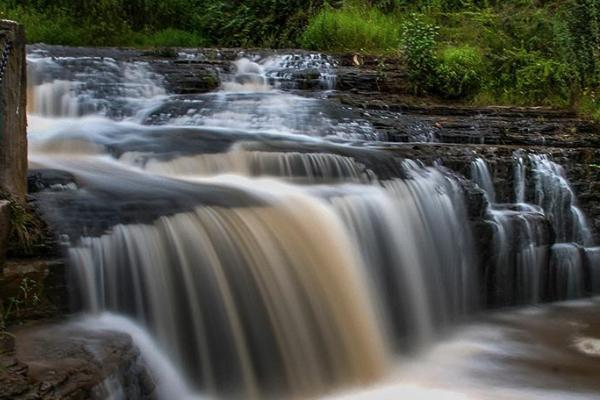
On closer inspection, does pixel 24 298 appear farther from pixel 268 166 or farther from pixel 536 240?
pixel 536 240

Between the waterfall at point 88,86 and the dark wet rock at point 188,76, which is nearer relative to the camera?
the waterfall at point 88,86

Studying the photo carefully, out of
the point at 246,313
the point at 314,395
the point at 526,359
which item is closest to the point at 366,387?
the point at 314,395

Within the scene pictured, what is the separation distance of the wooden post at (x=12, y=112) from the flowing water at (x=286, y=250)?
0.29m

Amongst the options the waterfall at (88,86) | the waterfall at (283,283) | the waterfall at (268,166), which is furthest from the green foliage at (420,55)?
the waterfall at (283,283)

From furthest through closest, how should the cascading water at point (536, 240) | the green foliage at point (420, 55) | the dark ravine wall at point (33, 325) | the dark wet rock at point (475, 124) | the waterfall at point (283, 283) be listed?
1. the green foliage at point (420, 55)
2. the dark wet rock at point (475, 124)
3. the cascading water at point (536, 240)
4. the waterfall at point (283, 283)
5. the dark ravine wall at point (33, 325)

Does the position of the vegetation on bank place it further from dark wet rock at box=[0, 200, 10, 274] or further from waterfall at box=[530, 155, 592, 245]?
dark wet rock at box=[0, 200, 10, 274]

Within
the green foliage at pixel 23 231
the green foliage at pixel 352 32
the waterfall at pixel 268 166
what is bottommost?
the green foliage at pixel 23 231

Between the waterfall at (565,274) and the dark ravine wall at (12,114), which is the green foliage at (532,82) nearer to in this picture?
the waterfall at (565,274)

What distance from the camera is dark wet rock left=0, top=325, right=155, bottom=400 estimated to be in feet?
8.95

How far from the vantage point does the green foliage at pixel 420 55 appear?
9679mm

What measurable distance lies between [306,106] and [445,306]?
3.71 metres

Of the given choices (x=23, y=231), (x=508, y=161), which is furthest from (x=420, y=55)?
(x=23, y=231)

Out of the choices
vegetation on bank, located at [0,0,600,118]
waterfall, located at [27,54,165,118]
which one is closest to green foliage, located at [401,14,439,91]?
vegetation on bank, located at [0,0,600,118]

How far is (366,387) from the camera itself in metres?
4.30
